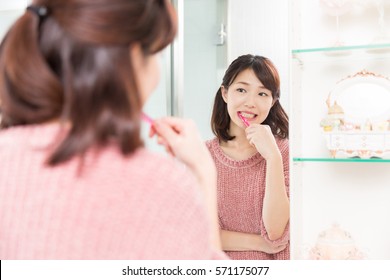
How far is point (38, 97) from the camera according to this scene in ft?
2.04

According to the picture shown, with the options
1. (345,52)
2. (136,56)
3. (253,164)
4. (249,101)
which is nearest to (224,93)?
(249,101)

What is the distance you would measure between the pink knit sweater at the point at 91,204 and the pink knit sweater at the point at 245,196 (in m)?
0.56

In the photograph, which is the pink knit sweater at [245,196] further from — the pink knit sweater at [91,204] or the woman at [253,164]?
the pink knit sweater at [91,204]

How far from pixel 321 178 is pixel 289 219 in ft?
0.45

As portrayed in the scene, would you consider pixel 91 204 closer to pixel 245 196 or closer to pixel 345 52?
pixel 245 196

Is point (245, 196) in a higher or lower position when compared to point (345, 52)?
lower

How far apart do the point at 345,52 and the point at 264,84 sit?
0.20 m

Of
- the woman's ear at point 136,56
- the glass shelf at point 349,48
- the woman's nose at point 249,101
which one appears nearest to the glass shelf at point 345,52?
the glass shelf at point 349,48

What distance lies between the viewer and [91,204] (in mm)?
596

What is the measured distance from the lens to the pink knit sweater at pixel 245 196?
1.18m

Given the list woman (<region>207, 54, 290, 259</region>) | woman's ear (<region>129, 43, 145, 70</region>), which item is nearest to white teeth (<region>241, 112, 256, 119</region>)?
woman (<region>207, 54, 290, 259</region>)
